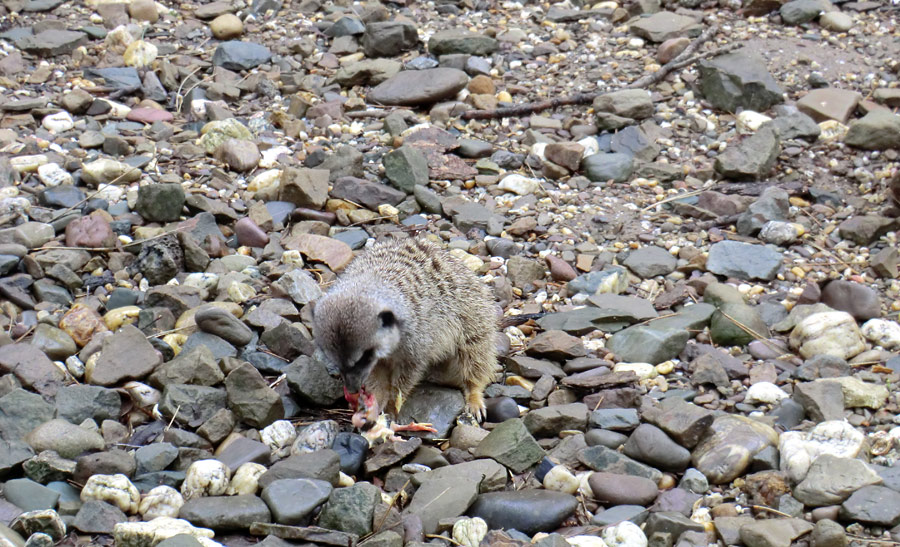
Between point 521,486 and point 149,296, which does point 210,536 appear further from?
point 149,296

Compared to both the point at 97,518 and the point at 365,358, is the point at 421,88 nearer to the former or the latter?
the point at 365,358

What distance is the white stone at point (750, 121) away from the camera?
6996 mm

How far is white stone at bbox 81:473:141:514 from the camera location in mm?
3652

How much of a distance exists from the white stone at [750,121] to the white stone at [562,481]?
13.1 feet

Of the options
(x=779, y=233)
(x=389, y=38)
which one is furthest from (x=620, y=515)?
(x=389, y=38)

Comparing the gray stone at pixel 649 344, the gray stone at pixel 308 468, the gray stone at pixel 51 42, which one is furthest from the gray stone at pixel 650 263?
the gray stone at pixel 51 42

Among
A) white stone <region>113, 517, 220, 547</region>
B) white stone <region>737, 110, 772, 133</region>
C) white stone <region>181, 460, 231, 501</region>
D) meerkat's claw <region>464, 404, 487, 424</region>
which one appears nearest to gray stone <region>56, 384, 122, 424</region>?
white stone <region>181, 460, 231, 501</region>

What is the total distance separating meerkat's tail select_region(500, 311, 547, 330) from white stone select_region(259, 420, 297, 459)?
152 cm

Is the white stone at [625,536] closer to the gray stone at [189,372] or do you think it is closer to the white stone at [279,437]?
the white stone at [279,437]

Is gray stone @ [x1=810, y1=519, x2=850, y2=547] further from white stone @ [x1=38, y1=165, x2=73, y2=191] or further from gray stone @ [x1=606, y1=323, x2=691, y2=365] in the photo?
white stone @ [x1=38, y1=165, x2=73, y2=191]

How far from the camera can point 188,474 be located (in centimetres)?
386

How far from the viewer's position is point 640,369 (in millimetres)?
4898

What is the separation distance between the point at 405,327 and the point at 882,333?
2.68 m

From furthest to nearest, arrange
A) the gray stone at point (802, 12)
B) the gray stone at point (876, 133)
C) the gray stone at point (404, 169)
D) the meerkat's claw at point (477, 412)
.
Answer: the gray stone at point (802, 12) < the gray stone at point (876, 133) < the gray stone at point (404, 169) < the meerkat's claw at point (477, 412)
